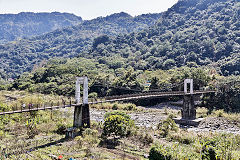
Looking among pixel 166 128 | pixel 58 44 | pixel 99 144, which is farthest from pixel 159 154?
pixel 58 44

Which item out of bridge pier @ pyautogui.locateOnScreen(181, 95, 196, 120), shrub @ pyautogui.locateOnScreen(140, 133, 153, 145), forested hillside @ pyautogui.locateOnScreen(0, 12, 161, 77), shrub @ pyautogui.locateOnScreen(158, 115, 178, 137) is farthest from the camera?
forested hillside @ pyautogui.locateOnScreen(0, 12, 161, 77)

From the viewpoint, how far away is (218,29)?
2645 inches

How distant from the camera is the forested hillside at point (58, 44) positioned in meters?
120

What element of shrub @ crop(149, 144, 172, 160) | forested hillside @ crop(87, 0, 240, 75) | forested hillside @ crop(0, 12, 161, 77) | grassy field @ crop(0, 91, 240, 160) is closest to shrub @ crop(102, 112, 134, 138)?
grassy field @ crop(0, 91, 240, 160)

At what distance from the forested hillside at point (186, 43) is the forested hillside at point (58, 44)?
1705 inches

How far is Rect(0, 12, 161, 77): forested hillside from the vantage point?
119750 millimetres

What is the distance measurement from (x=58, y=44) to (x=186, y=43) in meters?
112

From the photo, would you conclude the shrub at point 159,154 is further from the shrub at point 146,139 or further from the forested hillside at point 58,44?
the forested hillside at point 58,44

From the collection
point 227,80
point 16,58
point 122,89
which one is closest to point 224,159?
point 227,80

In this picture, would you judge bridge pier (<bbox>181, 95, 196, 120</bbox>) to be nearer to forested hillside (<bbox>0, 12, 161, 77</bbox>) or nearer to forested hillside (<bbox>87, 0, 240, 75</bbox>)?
forested hillside (<bbox>87, 0, 240, 75</bbox>)

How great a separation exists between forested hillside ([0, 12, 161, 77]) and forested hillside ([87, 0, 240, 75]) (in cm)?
4331

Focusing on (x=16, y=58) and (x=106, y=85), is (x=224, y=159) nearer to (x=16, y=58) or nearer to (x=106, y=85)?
(x=106, y=85)

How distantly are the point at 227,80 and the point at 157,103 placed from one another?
32.1 feet

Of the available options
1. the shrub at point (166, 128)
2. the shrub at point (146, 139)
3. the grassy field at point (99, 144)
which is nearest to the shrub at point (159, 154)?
the grassy field at point (99, 144)
